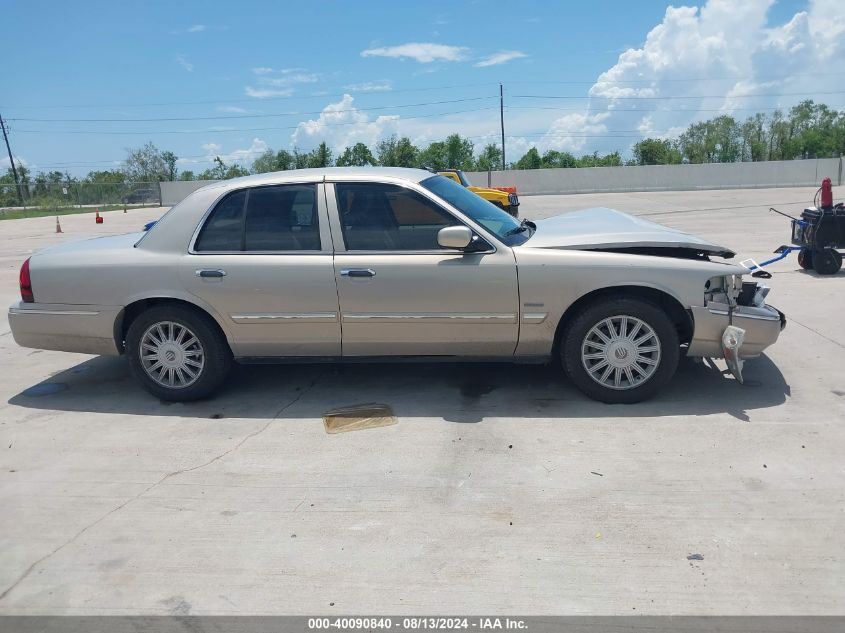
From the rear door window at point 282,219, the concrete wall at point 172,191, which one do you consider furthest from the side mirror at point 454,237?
the concrete wall at point 172,191

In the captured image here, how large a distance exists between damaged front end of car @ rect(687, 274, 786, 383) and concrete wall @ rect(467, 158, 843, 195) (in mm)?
40547

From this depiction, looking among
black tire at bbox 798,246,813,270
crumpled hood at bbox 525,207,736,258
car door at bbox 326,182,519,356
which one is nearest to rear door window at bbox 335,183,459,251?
car door at bbox 326,182,519,356

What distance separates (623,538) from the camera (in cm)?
335

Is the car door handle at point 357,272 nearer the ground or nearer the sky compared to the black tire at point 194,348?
nearer the sky

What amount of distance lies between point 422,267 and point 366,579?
234 cm

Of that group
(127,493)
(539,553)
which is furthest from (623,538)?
(127,493)

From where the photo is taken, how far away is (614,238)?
495 centimetres

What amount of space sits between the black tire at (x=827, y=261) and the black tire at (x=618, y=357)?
225 inches

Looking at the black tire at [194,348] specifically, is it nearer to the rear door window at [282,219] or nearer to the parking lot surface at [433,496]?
the parking lot surface at [433,496]

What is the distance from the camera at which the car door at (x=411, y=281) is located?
4883mm

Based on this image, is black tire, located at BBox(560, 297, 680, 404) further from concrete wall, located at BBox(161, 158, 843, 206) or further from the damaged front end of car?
concrete wall, located at BBox(161, 158, 843, 206)

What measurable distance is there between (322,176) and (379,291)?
3.25ft

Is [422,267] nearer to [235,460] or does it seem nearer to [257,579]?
[235,460]

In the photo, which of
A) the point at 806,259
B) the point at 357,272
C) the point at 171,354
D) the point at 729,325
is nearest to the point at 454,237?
the point at 357,272
